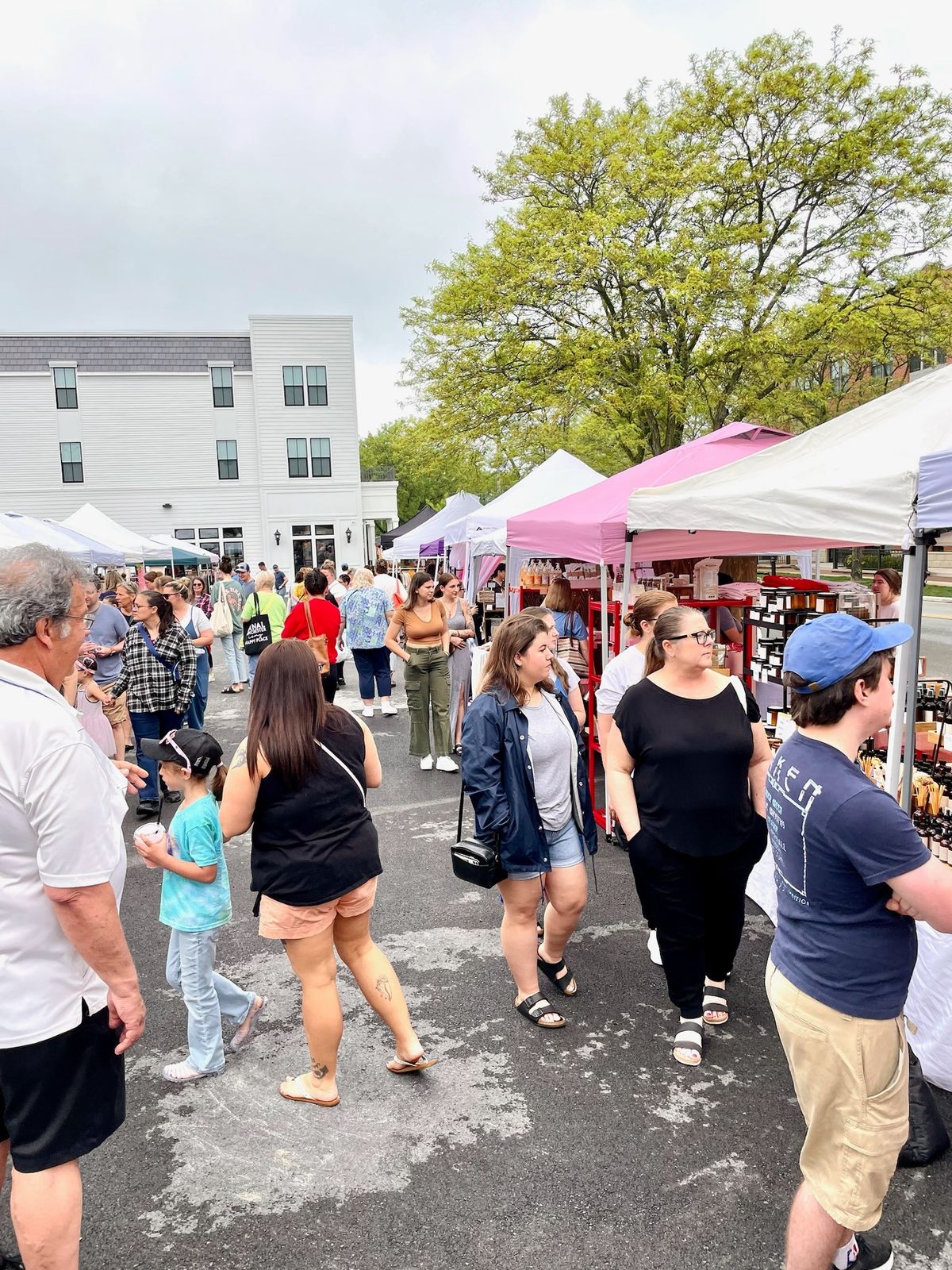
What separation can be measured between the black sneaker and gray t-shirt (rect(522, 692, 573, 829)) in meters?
1.60

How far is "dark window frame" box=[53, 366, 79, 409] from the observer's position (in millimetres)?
30781

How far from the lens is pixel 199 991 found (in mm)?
3055

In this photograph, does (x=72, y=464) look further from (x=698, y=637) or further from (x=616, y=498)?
(x=698, y=637)

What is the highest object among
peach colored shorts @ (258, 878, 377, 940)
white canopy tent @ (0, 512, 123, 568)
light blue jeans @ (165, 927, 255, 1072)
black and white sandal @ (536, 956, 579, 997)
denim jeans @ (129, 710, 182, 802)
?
white canopy tent @ (0, 512, 123, 568)

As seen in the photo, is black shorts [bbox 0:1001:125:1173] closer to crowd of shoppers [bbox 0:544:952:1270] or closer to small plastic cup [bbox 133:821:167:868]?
crowd of shoppers [bbox 0:544:952:1270]

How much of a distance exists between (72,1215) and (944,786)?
353 centimetres

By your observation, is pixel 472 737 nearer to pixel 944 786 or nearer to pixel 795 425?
pixel 944 786

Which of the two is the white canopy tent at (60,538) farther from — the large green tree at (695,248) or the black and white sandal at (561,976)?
the large green tree at (695,248)

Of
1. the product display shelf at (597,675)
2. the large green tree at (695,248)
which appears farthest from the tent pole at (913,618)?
the large green tree at (695,248)

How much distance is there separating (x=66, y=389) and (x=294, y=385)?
8.97 meters

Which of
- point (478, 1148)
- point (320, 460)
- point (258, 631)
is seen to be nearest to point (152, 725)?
point (258, 631)

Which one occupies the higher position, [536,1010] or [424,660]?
[424,660]

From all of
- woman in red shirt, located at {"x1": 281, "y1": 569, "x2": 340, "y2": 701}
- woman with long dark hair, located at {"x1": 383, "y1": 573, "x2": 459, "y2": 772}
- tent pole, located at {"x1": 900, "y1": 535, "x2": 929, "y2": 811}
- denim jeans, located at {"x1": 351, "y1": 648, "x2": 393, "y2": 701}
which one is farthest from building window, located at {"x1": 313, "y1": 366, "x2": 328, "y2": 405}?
tent pole, located at {"x1": 900, "y1": 535, "x2": 929, "y2": 811}

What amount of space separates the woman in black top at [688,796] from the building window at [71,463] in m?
33.0
